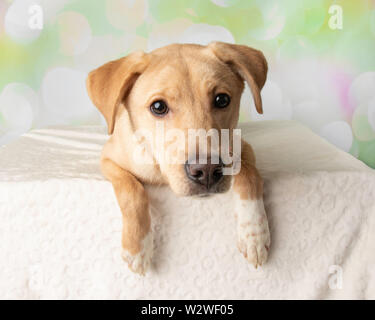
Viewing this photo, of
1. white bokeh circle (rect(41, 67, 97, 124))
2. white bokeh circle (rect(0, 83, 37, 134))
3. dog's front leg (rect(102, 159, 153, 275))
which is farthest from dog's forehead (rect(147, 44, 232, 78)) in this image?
white bokeh circle (rect(0, 83, 37, 134))

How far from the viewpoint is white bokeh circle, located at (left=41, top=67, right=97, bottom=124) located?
455cm

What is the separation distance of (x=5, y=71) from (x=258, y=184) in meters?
3.32

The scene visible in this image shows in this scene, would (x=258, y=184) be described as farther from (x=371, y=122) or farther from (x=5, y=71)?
(x=5, y=71)

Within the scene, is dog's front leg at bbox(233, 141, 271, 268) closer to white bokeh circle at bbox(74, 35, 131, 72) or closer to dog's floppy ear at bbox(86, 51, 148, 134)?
dog's floppy ear at bbox(86, 51, 148, 134)

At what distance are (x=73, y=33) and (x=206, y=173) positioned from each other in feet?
10.1

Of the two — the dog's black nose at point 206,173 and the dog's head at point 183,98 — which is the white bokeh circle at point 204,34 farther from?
the dog's black nose at point 206,173

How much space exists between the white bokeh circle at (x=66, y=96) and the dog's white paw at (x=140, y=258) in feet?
9.25

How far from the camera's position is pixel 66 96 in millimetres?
4637

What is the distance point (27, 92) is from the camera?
4598 millimetres

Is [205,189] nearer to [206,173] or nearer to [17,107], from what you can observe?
[206,173]

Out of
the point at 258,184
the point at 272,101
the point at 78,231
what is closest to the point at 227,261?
the point at 258,184

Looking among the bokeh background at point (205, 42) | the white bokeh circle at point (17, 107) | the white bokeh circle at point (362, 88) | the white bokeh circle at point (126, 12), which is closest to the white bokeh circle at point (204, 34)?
the bokeh background at point (205, 42)

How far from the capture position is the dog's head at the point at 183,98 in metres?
1.96

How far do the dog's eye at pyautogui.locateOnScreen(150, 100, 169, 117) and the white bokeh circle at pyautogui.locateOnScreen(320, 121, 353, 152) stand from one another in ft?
9.76
